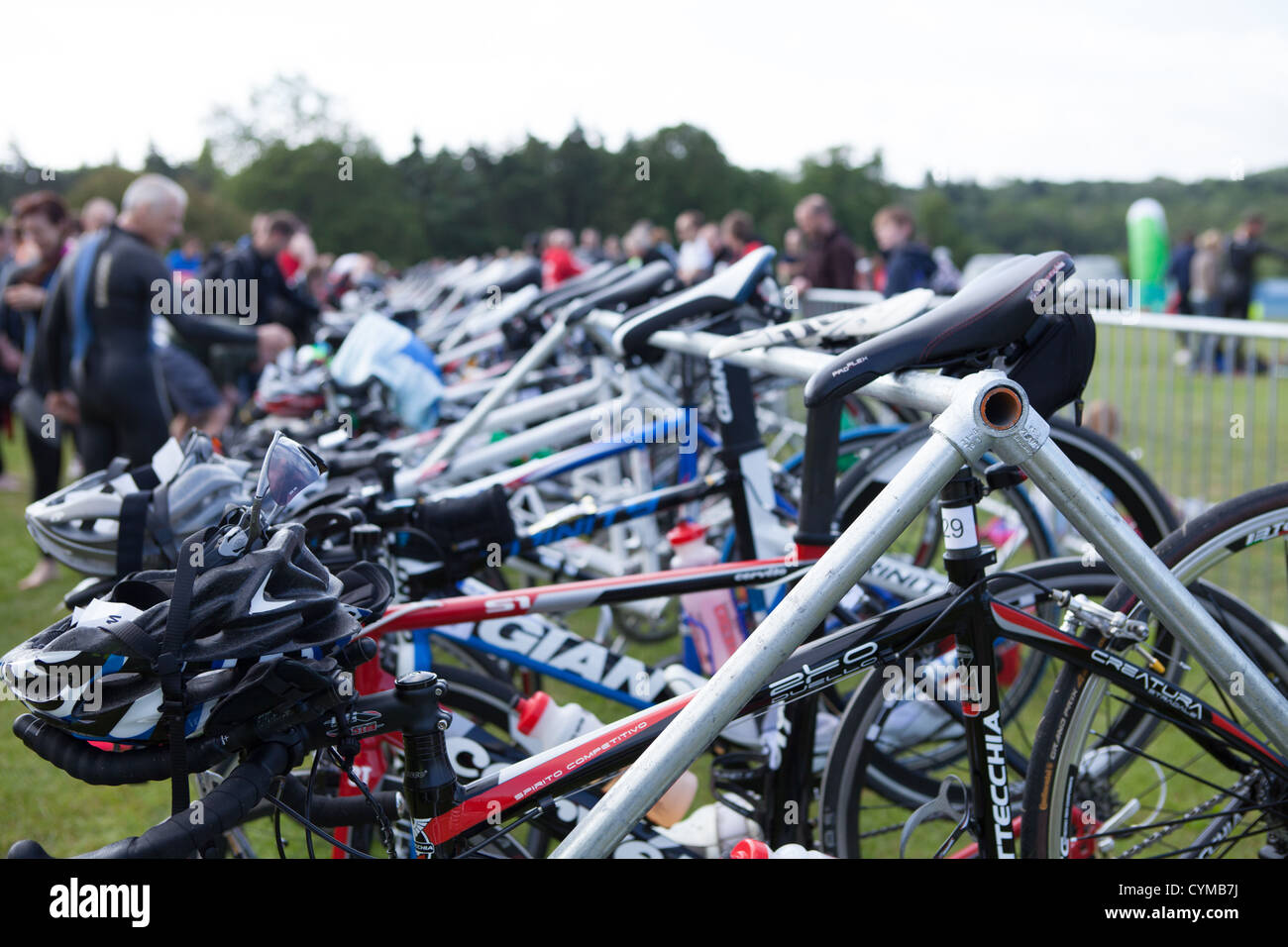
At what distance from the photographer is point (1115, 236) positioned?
54531 mm

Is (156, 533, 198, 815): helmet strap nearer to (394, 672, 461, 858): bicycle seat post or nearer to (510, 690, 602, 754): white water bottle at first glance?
(394, 672, 461, 858): bicycle seat post

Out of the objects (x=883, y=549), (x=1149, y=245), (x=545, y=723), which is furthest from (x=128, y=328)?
(x=1149, y=245)

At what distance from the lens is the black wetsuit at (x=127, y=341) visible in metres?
4.75

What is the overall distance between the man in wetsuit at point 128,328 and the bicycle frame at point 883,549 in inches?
158

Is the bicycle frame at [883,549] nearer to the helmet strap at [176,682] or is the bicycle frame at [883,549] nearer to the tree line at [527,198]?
the helmet strap at [176,682]

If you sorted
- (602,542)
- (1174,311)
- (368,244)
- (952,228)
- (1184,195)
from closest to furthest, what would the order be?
(602,542) → (1174,311) → (1184,195) → (368,244) → (952,228)

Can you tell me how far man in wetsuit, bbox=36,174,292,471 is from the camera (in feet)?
15.6

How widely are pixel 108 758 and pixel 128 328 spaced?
12.9 feet

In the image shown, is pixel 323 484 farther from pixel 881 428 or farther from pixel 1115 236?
pixel 1115 236

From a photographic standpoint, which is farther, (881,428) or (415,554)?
(881,428)

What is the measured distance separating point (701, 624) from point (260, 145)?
6366 centimetres

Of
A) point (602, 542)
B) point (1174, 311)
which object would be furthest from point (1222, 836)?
point (1174, 311)

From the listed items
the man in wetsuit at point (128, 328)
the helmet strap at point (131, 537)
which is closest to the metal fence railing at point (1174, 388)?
the helmet strap at point (131, 537)

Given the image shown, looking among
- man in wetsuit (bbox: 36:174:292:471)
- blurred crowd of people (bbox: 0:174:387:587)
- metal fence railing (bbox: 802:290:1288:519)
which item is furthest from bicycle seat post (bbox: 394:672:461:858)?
man in wetsuit (bbox: 36:174:292:471)
